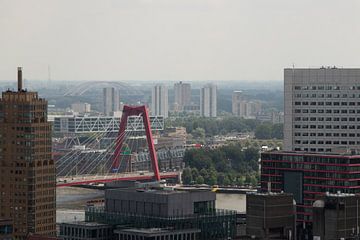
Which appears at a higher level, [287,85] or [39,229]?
[287,85]

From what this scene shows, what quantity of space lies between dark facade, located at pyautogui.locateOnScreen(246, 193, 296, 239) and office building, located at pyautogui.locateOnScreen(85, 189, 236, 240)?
2.09 meters

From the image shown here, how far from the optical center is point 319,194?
69312 mm

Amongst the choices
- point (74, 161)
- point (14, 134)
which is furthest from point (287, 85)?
point (74, 161)

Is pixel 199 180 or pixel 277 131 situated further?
pixel 277 131

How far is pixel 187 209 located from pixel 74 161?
70875mm

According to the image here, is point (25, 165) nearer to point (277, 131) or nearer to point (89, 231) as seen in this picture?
point (89, 231)

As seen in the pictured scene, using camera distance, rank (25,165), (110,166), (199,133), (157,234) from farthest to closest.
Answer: (199,133) → (110,166) → (25,165) → (157,234)

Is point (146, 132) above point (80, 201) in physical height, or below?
above

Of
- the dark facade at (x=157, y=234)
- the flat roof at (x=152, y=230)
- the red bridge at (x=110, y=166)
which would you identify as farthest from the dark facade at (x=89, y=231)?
the red bridge at (x=110, y=166)

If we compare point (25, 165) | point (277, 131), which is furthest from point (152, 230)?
point (277, 131)

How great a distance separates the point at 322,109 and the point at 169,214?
2593 cm

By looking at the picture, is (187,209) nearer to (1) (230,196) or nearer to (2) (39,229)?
(2) (39,229)

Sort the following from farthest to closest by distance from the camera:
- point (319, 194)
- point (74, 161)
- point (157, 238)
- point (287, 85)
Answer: point (74, 161), point (287, 85), point (319, 194), point (157, 238)

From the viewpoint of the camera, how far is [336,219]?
53406 mm
